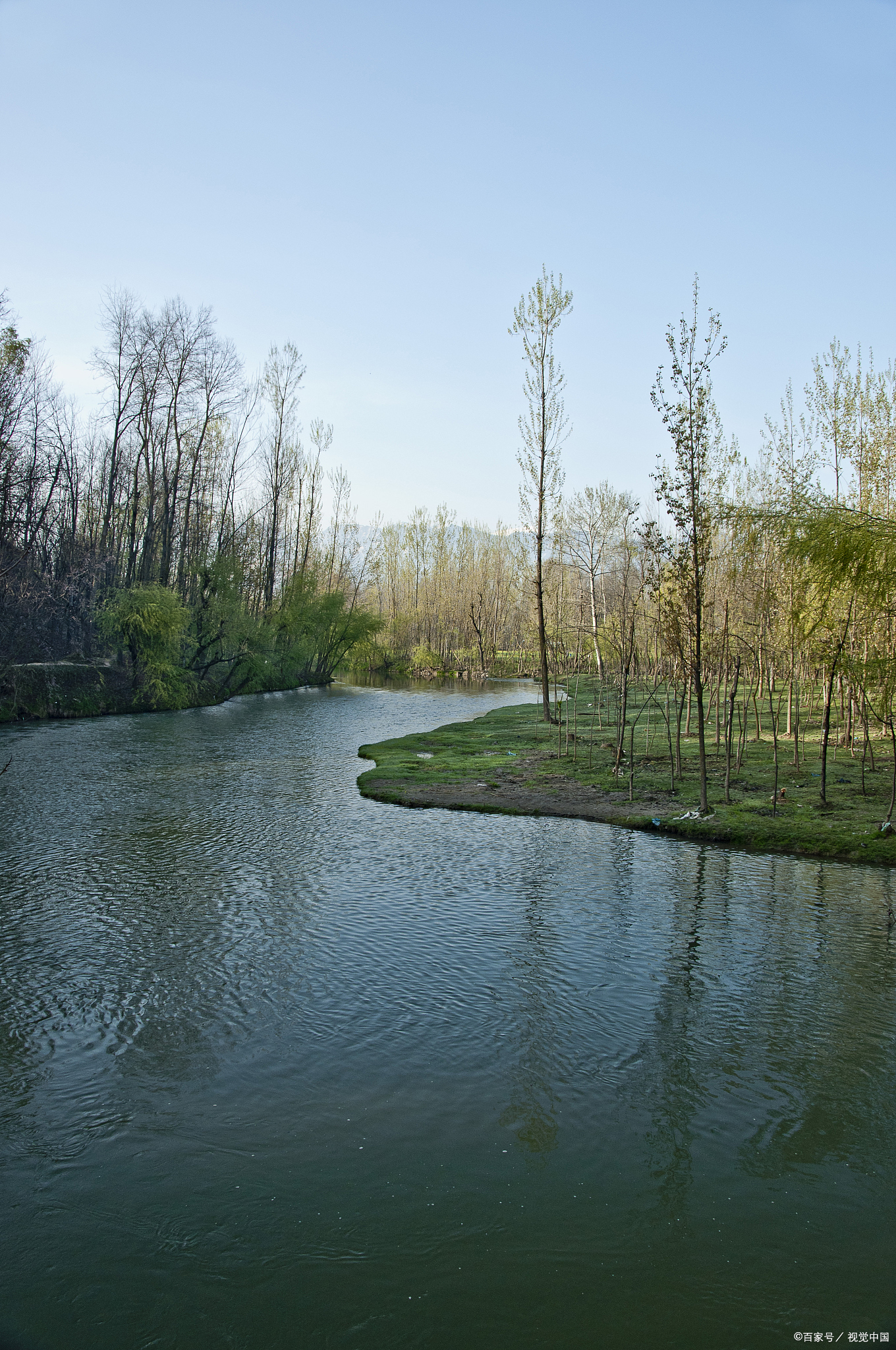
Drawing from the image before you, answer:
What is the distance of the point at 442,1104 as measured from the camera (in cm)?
544

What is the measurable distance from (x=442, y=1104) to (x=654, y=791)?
35.6 feet

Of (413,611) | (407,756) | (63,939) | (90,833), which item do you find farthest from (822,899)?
(413,611)

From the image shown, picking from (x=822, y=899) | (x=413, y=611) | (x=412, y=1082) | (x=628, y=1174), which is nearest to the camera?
(x=628, y=1174)

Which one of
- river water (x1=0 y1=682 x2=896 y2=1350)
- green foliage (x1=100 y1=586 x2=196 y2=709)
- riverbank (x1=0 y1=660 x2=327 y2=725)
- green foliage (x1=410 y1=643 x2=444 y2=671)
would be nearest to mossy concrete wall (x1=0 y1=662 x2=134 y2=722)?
riverbank (x1=0 y1=660 x2=327 y2=725)

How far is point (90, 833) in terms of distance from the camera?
1264 centimetres

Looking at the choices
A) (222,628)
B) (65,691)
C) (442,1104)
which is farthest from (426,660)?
(442,1104)

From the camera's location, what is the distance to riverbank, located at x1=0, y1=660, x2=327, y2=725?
1031 inches

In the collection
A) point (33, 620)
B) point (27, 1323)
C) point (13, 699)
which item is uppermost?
point (33, 620)

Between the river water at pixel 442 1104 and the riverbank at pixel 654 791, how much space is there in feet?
3.58

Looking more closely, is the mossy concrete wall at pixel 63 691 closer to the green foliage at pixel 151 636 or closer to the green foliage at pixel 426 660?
the green foliage at pixel 151 636

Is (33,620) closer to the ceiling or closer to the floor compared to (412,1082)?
closer to the ceiling

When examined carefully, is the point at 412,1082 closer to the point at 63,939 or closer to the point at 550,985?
the point at 550,985

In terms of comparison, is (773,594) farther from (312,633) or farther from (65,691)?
(312,633)

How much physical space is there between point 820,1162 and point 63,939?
7.11 meters
